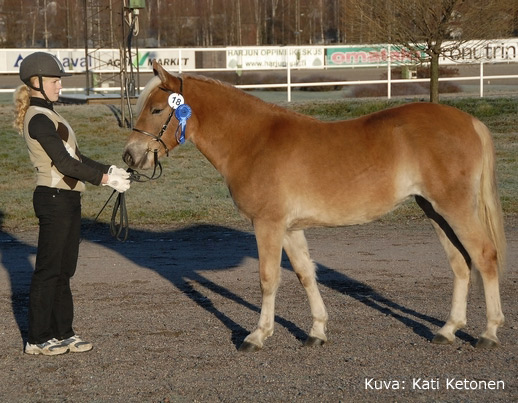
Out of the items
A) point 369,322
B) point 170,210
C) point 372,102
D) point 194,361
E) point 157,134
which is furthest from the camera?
point 372,102

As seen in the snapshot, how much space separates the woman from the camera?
19.3 ft

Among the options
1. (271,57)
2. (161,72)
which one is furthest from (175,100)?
(271,57)

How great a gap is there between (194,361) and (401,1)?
16.2 meters

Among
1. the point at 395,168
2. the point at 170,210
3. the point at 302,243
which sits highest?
the point at 395,168

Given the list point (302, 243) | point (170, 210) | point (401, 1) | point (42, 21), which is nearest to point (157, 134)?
point (302, 243)

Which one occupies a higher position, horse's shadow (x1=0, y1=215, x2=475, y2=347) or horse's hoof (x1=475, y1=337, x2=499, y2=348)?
horse's hoof (x1=475, y1=337, x2=499, y2=348)

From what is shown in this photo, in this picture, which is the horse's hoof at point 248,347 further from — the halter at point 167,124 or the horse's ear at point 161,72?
the horse's ear at point 161,72

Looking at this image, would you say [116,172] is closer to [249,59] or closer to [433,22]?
[433,22]

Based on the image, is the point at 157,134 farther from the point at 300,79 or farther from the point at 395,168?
the point at 300,79

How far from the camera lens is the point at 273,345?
20.4ft

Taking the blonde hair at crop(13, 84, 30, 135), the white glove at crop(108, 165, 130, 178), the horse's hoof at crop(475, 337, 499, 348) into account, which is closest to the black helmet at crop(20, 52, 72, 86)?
the blonde hair at crop(13, 84, 30, 135)

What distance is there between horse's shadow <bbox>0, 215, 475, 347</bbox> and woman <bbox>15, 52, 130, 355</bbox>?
668 millimetres

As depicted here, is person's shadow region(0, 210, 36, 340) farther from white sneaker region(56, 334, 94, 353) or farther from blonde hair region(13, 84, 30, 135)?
blonde hair region(13, 84, 30, 135)

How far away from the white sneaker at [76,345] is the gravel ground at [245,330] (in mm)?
60
